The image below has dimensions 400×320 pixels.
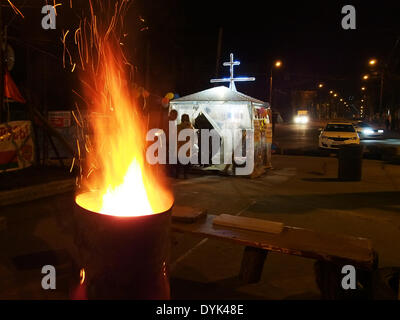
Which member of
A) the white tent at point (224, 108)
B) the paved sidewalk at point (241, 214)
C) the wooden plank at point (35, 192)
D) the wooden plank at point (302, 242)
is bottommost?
the paved sidewalk at point (241, 214)

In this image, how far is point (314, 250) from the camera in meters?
3.88

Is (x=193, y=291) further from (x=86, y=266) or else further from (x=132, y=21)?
(x=132, y=21)

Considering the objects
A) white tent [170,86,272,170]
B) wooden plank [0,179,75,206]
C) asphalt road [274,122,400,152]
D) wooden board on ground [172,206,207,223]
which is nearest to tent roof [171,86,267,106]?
white tent [170,86,272,170]

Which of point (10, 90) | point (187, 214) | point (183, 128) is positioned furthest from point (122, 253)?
point (10, 90)

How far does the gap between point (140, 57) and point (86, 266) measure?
621 inches

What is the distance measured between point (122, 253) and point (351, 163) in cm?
1001

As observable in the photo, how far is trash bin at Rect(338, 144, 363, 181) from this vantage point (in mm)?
11594

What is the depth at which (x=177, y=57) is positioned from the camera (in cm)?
2298

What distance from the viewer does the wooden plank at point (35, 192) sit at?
25.5 feet

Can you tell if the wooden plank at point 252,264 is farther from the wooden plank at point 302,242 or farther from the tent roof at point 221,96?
the tent roof at point 221,96

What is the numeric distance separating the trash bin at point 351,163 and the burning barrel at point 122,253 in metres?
9.58

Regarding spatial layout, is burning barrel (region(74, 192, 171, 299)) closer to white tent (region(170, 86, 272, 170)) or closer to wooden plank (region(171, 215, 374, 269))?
wooden plank (region(171, 215, 374, 269))

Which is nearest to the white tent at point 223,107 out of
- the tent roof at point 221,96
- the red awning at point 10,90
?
the tent roof at point 221,96

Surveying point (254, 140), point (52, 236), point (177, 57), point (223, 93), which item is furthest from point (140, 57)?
point (52, 236)
